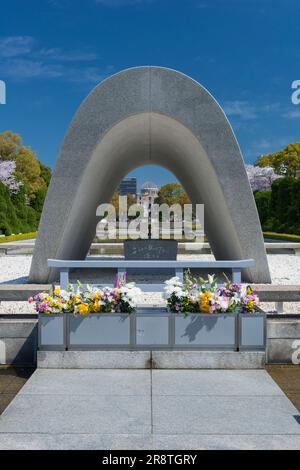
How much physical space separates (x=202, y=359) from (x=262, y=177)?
5760 centimetres

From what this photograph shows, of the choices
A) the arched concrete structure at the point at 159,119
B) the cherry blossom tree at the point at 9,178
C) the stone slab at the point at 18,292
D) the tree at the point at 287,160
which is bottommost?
the stone slab at the point at 18,292

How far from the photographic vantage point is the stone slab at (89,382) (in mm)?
5406

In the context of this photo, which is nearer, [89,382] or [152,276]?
[89,382]

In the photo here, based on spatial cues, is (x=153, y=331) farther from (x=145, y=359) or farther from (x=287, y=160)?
(x=287, y=160)

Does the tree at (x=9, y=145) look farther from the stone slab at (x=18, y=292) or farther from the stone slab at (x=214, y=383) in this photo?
the stone slab at (x=214, y=383)

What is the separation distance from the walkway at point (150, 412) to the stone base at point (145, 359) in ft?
0.31

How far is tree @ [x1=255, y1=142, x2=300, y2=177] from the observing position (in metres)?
60.1

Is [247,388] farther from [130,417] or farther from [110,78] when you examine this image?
[110,78]

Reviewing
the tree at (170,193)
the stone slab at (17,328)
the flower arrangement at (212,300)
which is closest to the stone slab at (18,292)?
the stone slab at (17,328)

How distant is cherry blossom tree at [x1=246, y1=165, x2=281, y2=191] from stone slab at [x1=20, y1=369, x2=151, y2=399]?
56625 mm

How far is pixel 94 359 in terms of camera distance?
6223 mm

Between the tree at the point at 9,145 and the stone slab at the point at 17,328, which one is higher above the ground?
the tree at the point at 9,145

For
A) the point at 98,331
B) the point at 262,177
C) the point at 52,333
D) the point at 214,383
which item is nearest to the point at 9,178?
the point at 262,177

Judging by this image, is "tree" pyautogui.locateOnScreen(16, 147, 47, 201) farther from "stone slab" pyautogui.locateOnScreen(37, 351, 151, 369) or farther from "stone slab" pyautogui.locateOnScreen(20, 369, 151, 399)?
"stone slab" pyautogui.locateOnScreen(20, 369, 151, 399)
